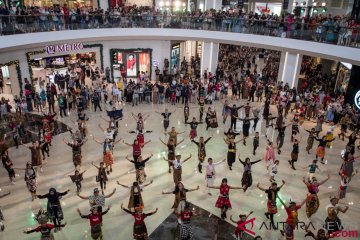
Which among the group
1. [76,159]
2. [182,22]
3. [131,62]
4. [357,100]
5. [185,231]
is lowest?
[185,231]

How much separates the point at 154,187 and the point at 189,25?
12.9 meters

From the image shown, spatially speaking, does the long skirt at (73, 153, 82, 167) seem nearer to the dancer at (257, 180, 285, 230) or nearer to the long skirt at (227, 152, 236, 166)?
the long skirt at (227, 152, 236, 166)

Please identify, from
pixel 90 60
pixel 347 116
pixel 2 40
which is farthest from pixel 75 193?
pixel 90 60

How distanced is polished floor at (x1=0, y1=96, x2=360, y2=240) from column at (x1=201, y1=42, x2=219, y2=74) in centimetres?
949

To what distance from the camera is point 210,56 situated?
23797 millimetres

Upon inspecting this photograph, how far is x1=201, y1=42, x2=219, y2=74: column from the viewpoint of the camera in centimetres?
2355

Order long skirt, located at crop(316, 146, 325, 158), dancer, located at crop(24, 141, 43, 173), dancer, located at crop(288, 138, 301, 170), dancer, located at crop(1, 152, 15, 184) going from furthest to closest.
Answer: long skirt, located at crop(316, 146, 325, 158) → dancer, located at crop(288, 138, 301, 170) → dancer, located at crop(24, 141, 43, 173) → dancer, located at crop(1, 152, 15, 184)

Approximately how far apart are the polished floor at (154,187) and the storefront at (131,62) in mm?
9586

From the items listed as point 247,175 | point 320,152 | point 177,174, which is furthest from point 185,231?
point 320,152

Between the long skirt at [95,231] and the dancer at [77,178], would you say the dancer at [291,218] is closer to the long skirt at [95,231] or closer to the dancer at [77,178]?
the long skirt at [95,231]

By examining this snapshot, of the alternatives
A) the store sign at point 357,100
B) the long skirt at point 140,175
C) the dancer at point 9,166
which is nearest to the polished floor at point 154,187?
the dancer at point 9,166

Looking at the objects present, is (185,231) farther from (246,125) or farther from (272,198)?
(246,125)

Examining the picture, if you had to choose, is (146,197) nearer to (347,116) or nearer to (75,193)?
(75,193)

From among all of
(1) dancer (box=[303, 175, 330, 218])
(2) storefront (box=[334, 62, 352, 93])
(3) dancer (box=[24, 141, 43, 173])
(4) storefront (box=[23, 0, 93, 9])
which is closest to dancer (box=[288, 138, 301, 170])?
(1) dancer (box=[303, 175, 330, 218])
